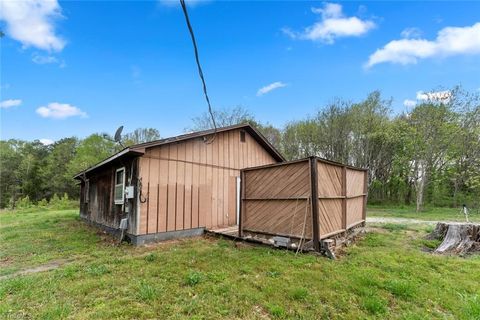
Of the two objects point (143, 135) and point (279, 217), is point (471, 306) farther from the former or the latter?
point (143, 135)

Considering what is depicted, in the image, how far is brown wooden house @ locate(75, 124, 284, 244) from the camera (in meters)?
7.01

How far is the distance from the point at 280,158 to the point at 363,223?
14.9 ft

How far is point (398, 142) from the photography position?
19.0 meters

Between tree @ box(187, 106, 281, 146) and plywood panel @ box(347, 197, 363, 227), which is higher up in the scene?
tree @ box(187, 106, 281, 146)

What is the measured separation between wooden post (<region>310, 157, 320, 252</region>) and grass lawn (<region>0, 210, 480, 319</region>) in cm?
45

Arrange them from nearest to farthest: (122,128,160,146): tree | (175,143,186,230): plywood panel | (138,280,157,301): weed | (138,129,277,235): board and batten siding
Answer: (138,280,157,301): weed < (138,129,277,235): board and batten siding < (175,143,186,230): plywood panel < (122,128,160,146): tree

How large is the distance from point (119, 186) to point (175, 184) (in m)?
1.96

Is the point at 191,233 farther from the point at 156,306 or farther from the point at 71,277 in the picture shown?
the point at 156,306

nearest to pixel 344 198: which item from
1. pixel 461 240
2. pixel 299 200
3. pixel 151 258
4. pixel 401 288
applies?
pixel 299 200

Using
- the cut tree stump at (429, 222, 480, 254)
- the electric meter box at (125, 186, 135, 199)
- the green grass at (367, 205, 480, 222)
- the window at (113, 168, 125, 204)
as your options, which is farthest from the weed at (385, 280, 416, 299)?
the green grass at (367, 205, 480, 222)

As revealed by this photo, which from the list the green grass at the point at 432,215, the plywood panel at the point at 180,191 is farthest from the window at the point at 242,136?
the green grass at the point at 432,215

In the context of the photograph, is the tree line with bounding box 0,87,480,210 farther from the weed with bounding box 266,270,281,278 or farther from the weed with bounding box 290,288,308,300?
the weed with bounding box 290,288,308,300

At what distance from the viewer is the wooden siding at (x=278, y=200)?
227 inches

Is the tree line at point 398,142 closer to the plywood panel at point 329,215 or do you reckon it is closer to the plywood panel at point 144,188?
the plywood panel at point 329,215
